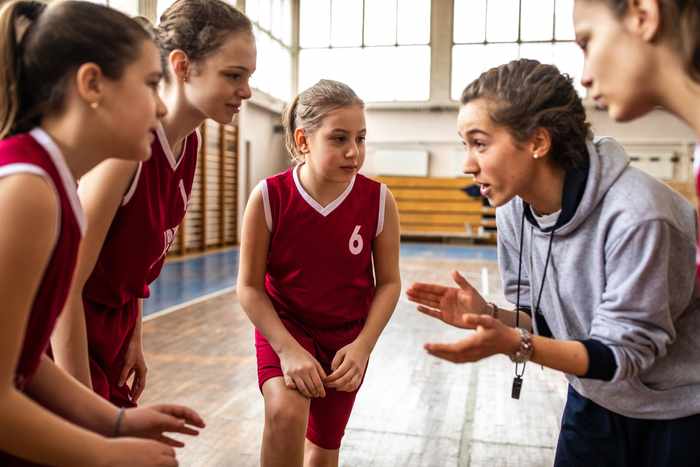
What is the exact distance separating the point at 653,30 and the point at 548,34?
14.6 m

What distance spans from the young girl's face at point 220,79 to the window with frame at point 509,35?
1329cm

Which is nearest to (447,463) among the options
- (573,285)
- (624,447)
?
(624,447)

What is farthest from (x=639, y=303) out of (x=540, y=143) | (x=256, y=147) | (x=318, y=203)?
(x=256, y=147)

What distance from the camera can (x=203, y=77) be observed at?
1.75 metres

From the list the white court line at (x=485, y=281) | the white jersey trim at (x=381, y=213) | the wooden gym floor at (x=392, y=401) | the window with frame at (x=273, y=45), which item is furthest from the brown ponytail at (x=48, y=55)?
the window with frame at (x=273, y=45)

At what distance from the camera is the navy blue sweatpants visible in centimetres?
153

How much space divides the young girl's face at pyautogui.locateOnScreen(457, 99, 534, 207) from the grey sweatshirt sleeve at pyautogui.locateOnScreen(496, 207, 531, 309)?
205 millimetres

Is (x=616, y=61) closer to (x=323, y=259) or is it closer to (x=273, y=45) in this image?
(x=323, y=259)

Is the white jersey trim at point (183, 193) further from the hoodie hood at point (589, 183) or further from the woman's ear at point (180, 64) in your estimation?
the hoodie hood at point (589, 183)

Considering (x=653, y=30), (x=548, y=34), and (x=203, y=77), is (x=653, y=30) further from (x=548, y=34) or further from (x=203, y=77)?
(x=548, y=34)

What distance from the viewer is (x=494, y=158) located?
160 centimetres

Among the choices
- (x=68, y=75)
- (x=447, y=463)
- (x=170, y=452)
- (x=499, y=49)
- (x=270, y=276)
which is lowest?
(x=447, y=463)

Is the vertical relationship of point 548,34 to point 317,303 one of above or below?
above

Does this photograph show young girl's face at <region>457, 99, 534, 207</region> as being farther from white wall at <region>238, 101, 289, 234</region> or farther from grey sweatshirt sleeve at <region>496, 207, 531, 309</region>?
white wall at <region>238, 101, 289, 234</region>
